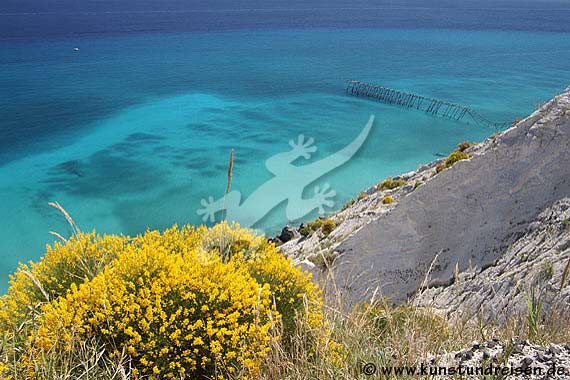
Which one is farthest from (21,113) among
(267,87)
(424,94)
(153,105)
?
(424,94)

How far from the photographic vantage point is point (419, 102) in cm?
5150

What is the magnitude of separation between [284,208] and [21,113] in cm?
2802

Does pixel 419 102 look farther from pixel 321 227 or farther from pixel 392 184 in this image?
pixel 321 227

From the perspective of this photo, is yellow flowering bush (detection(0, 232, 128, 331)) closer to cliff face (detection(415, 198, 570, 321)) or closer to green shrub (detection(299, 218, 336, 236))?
cliff face (detection(415, 198, 570, 321))

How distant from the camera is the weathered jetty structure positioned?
153 feet

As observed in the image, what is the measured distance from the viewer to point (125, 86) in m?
56.0

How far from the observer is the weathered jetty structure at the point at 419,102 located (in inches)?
1842

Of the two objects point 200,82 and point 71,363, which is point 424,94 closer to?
point 200,82

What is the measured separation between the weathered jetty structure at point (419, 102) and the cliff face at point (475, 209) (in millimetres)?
35478

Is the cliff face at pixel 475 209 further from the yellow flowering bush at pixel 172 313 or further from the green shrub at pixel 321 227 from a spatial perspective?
the green shrub at pixel 321 227

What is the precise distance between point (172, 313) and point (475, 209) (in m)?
8.61

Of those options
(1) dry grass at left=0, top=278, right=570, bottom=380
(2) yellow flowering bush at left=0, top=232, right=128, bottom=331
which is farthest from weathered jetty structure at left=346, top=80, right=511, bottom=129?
(2) yellow flowering bush at left=0, top=232, right=128, bottom=331

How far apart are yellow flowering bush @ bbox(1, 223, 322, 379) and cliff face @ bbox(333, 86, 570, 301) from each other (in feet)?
17.6

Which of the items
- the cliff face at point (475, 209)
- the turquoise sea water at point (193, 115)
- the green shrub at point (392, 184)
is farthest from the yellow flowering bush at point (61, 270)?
the turquoise sea water at point (193, 115)
